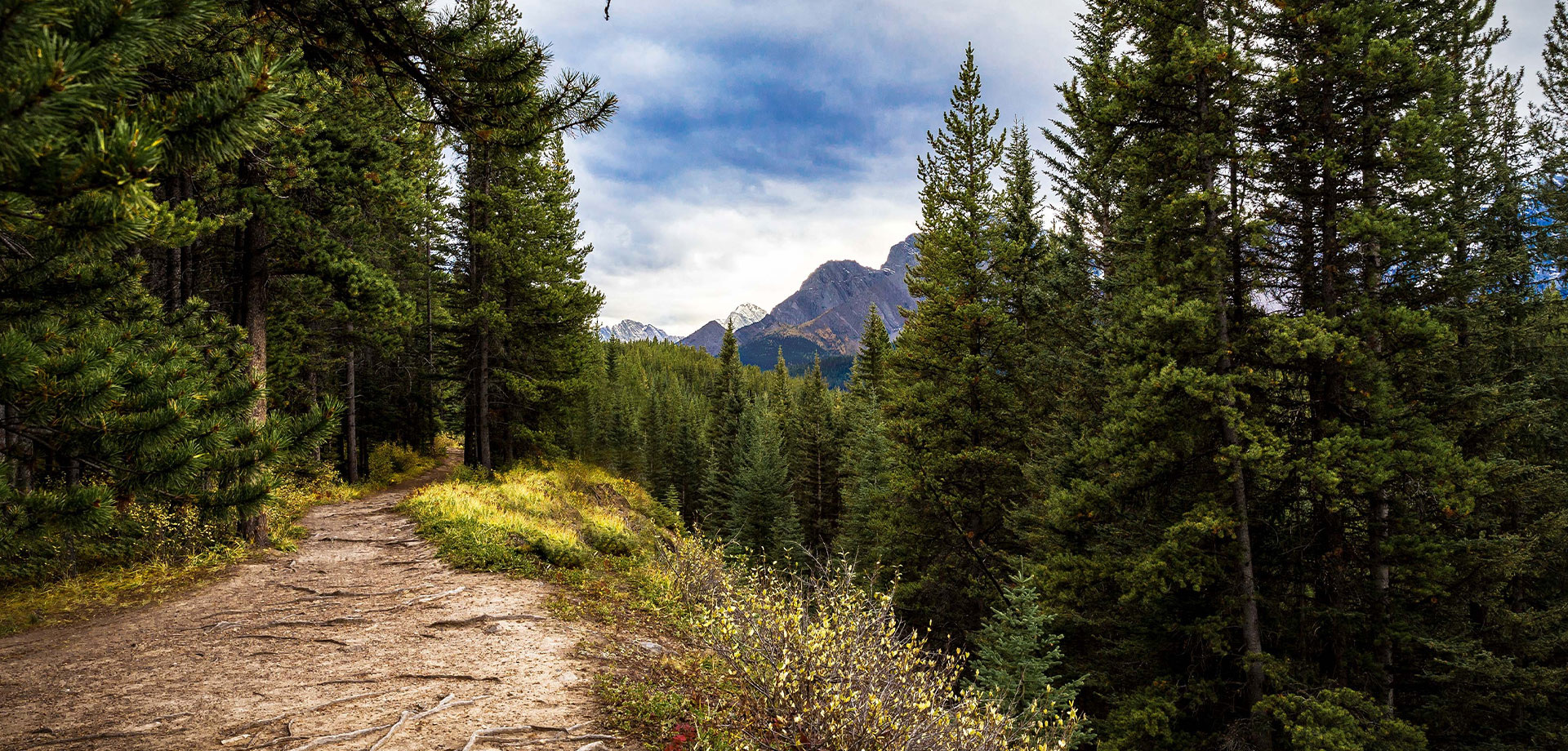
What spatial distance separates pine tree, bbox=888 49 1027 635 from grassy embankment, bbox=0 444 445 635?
12.0m

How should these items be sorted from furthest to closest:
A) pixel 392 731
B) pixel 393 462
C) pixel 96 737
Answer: pixel 393 462 → pixel 392 731 → pixel 96 737

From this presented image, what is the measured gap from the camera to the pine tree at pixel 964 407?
13438 millimetres

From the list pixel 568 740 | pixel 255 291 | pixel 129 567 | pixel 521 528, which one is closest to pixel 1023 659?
pixel 568 740

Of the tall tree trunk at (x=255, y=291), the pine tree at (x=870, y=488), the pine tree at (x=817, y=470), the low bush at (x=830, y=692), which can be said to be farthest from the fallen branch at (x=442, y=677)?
the pine tree at (x=817, y=470)

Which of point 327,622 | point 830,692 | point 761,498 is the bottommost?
point 761,498

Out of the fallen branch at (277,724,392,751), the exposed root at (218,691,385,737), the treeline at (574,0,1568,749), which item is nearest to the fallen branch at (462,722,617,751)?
the fallen branch at (277,724,392,751)

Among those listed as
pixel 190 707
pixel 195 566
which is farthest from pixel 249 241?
pixel 190 707

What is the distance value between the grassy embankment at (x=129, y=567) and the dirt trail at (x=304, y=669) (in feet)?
1.96

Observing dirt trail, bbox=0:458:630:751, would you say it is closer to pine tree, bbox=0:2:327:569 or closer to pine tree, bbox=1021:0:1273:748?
pine tree, bbox=0:2:327:569

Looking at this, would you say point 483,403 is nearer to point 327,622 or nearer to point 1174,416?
point 327,622

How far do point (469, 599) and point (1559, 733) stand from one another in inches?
641

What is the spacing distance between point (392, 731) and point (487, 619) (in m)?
2.72

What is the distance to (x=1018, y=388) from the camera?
14.0 m

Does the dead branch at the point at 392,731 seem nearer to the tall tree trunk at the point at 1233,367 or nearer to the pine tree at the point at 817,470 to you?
the tall tree trunk at the point at 1233,367
